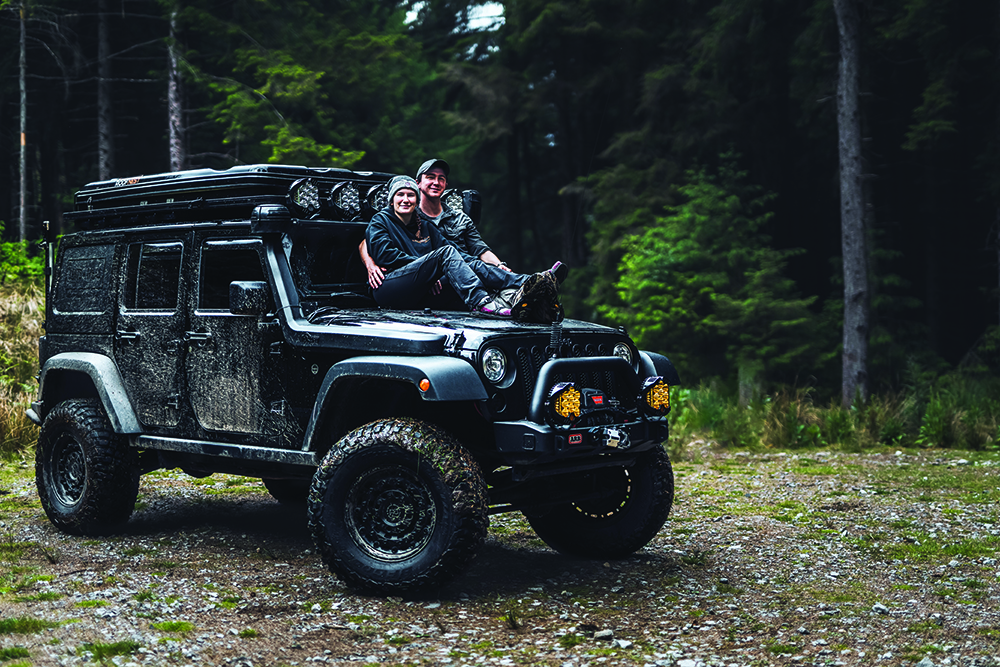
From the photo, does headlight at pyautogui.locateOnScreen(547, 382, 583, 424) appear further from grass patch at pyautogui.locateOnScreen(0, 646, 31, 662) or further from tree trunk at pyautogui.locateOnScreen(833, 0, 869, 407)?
tree trunk at pyautogui.locateOnScreen(833, 0, 869, 407)

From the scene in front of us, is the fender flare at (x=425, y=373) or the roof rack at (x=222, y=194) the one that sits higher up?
the roof rack at (x=222, y=194)

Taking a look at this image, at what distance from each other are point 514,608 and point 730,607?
1.15 metres

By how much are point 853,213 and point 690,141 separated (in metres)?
5.83

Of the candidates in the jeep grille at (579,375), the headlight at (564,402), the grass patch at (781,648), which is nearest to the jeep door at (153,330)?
the jeep grille at (579,375)

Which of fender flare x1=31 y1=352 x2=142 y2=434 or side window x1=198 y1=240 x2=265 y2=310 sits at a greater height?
side window x1=198 y1=240 x2=265 y2=310

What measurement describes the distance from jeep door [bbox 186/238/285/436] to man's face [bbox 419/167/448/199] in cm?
126

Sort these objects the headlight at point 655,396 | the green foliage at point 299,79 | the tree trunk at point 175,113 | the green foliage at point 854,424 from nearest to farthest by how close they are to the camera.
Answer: the headlight at point 655,396
the green foliage at point 854,424
the tree trunk at point 175,113
the green foliage at point 299,79

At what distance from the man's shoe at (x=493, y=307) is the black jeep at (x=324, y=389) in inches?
5.4

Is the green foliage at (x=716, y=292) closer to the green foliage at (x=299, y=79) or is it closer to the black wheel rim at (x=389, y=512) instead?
the green foliage at (x=299, y=79)

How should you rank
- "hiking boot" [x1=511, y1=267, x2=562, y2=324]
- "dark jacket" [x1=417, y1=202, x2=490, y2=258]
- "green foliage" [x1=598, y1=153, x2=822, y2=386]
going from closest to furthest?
"hiking boot" [x1=511, y1=267, x2=562, y2=324], "dark jacket" [x1=417, y1=202, x2=490, y2=258], "green foliage" [x1=598, y1=153, x2=822, y2=386]

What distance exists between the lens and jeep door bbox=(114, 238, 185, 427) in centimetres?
695

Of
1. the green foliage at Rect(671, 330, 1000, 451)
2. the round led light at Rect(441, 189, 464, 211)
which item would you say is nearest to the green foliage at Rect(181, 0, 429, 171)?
the green foliage at Rect(671, 330, 1000, 451)

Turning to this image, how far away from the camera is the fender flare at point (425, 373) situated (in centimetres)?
528

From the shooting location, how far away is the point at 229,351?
259 inches
